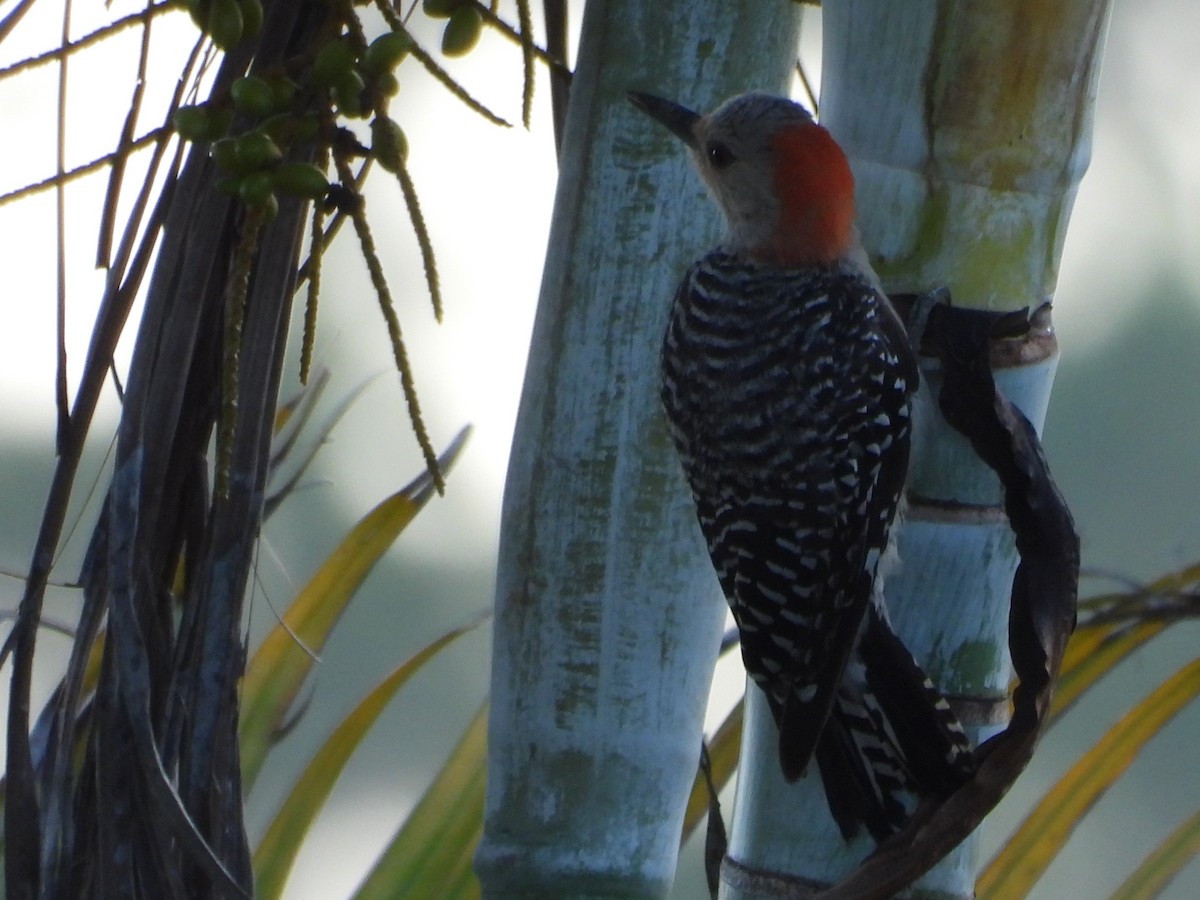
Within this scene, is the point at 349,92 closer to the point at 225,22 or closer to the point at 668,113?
the point at 225,22

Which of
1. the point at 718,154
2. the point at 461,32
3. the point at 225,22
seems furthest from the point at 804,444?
the point at 225,22

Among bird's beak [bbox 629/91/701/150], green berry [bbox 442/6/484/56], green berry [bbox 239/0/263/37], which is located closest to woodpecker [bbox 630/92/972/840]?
bird's beak [bbox 629/91/701/150]

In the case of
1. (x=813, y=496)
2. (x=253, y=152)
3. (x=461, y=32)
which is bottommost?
(x=813, y=496)

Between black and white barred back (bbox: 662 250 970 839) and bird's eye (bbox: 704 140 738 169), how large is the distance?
105mm

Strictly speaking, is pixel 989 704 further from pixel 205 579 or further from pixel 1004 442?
pixel 205 579

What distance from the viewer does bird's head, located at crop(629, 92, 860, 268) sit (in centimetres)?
120

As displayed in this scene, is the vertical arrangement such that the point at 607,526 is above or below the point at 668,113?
below

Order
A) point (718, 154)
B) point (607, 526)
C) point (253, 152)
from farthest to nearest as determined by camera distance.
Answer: point (718, 154), point (607, 526), point (253, 152)

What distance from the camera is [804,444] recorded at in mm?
1436

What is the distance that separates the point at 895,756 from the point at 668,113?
1.79ft

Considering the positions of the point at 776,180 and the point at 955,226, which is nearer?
the point at 955,226

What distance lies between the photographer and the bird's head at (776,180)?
3.94 ft

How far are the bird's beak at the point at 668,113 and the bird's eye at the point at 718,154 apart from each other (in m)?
0.08

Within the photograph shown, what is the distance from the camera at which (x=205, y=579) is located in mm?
1008
